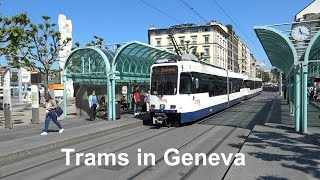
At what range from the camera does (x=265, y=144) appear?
10656 millimetres

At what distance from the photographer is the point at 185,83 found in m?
16.2

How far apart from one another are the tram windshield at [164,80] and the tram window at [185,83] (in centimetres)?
28

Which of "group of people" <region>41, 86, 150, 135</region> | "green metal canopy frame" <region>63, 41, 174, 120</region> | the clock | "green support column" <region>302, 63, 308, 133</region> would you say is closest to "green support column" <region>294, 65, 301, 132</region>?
"green support column" <region>302, 63, 308, 133</region>

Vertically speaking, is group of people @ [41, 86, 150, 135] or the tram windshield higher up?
the tram windshield

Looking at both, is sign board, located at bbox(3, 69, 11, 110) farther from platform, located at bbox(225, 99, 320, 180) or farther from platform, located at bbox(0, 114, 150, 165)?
platform, located at bbox(225, 99, 320, 180)

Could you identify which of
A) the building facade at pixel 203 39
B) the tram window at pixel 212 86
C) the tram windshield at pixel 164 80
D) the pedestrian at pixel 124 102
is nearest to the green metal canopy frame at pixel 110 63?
the tram windshield at pixel 164 80

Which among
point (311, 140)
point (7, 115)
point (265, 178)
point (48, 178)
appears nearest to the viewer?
point (265, 178)

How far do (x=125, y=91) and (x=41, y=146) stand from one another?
→ 13892 mm

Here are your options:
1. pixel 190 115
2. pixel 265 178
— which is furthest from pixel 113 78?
pixel 265 178

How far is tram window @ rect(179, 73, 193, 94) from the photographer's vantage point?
1616 cm

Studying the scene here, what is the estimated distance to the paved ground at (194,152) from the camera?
25.2 ft

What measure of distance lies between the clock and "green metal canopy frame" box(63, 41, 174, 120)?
26.2ft

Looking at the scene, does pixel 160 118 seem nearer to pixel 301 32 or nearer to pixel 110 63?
pixel 110 63

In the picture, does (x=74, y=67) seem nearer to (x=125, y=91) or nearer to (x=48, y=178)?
(x=125, y=91)
